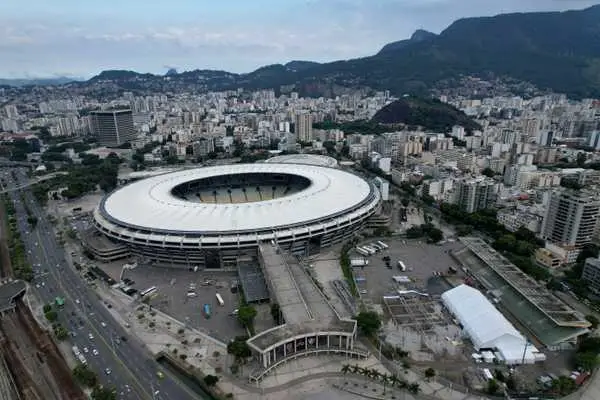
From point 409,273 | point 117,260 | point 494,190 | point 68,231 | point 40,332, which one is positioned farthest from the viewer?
point 494,190

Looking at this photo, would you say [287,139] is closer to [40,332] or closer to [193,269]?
[193,269]

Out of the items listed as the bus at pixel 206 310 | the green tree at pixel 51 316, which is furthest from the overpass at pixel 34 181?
the bus at pixel 206 310

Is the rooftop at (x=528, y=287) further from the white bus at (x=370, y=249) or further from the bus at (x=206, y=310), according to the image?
the bus at (x=206, y=310)

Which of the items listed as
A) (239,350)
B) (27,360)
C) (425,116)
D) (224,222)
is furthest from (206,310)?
(425,116)

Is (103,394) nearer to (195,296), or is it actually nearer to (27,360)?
(27,360)

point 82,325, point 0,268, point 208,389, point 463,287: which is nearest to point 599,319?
point 463,287

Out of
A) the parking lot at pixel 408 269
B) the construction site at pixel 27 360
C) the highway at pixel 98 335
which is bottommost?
the construction site at pixel 27 360
